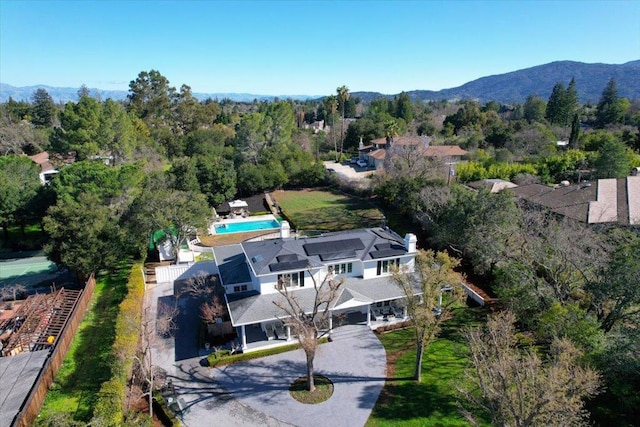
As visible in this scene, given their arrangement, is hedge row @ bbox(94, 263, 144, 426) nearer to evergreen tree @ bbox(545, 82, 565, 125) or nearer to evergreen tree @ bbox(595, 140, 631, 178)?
evergreen tree @ bbox(595, 140, 631, 178)

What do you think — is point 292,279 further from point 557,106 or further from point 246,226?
point 557,106

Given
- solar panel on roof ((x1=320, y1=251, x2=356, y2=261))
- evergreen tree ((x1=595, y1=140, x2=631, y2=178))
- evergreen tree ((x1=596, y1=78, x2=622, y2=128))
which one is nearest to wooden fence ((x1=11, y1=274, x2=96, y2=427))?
solar panel on roof ((x1=320, y1=251, x2=356, y2=261))

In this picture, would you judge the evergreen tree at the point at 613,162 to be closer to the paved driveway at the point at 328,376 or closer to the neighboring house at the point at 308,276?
the neighboring house at the point at 308,276

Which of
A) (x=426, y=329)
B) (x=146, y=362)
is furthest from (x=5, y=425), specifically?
(x=426, y=329)

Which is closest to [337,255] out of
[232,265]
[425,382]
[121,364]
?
[232,265]

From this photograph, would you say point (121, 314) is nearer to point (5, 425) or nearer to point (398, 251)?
point (5, 425)

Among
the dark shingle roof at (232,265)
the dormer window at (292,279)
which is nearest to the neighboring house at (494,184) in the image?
the dormer window at (292,279)
